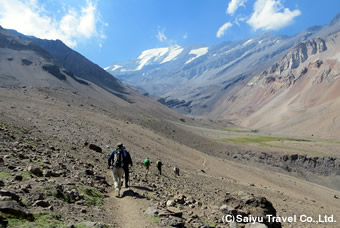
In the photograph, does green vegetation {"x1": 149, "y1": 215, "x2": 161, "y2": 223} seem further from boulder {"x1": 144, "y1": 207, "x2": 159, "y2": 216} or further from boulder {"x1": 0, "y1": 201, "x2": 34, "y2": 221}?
boulder {"x1": 0, "y1": 201, "x2": 34, "y2": 221}

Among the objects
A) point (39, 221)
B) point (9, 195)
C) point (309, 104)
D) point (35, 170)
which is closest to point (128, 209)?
point (39, 221)

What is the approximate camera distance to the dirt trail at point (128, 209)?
8.12 metres

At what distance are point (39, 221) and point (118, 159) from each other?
5.74 metres

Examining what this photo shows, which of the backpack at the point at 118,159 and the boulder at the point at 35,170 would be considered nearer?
the boulder at the point at 35,170

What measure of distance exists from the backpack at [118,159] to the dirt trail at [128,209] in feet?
4.11

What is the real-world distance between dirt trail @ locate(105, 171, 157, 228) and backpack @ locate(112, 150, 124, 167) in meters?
1.25

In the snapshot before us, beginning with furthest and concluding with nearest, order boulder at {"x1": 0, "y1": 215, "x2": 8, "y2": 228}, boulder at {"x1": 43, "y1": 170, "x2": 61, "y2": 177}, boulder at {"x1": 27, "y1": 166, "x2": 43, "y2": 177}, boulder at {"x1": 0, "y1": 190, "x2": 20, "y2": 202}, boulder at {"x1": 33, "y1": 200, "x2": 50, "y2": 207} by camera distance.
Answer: boulder at {"x1": 43, "y1": 170, "x2": 61, "y2": 177} → boulder at {"x1": 27, "y1": 166, "x2": 43, "y2": 177} → boulder at {"x1": 33, "y1": 200, "x2": 50, "y2": 207} → boulder at {"x1": 0, "y1": 190, "x2": 20, "y2": 202} → boulder at {"x1": 0, "y1": 215, "x2": 8, "y2": 228}

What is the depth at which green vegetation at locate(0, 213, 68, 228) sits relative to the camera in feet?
20.2

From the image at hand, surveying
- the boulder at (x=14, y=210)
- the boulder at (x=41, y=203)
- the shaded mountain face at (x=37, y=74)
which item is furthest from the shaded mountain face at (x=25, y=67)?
the boulder at (x=14, y=210)

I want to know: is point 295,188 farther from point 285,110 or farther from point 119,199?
point 285,110

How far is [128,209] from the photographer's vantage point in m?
9.53

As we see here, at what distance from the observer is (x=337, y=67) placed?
162 meters

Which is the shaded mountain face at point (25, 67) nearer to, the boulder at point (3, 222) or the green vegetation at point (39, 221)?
the green vegetation at point (39, 221)

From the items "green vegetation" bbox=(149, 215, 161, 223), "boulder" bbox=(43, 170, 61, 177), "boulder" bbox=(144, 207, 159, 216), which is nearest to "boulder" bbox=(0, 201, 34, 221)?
"green vegetation" bbox=(149, 215, 161, 223)
